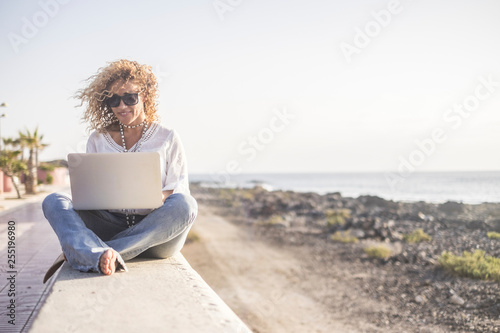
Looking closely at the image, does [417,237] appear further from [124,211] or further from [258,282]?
[124,211]

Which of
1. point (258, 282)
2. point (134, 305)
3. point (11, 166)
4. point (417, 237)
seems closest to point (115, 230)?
point (134, 305)

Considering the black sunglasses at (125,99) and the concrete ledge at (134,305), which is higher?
the black sunglasses at (125,99)

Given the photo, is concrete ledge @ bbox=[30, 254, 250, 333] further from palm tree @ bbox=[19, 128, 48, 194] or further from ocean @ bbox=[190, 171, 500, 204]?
ocean @ bbox=[190, 171, 500, 204]

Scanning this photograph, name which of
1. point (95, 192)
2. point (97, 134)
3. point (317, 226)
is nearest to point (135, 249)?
point (95, 192)

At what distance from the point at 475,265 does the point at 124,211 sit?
638 centimetres

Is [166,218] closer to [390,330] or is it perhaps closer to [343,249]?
[390,330]

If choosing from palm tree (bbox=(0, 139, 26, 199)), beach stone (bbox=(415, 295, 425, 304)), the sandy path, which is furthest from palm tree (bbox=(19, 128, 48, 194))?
beach stone (bbox=(415, 295, 425, 304))

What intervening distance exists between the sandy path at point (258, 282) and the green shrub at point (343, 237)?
1.77 m

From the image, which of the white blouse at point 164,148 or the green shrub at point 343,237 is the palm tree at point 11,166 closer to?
the green shrub at point 343,237

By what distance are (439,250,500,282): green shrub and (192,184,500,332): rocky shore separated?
9 cm

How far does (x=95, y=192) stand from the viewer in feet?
8.50

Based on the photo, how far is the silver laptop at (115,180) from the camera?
256cm

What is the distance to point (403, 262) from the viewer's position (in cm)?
873

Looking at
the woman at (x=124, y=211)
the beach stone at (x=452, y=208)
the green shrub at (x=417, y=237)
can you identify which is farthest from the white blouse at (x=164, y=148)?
the beach stone at (x=452, y=208)
